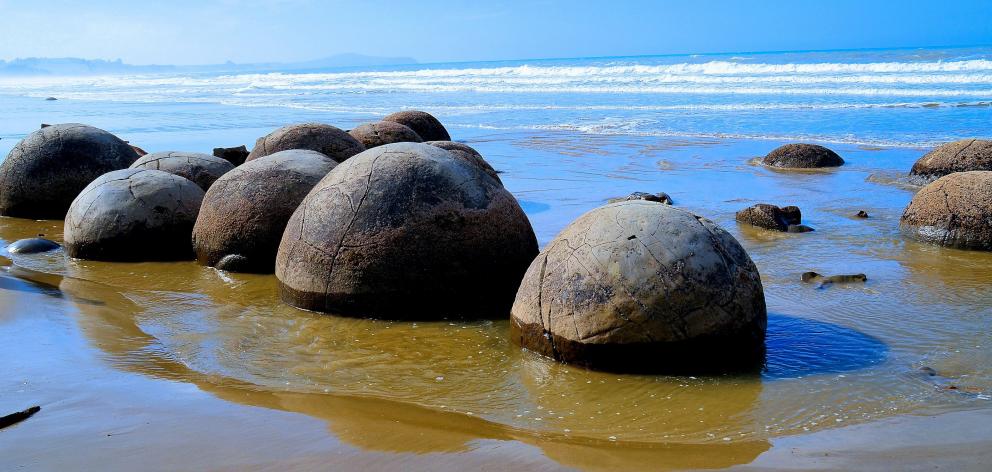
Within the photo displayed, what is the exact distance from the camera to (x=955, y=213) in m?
9.58

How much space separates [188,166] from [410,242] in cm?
524

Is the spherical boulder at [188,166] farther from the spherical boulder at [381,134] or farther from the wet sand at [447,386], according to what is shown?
the spherical boulder at [381,134]

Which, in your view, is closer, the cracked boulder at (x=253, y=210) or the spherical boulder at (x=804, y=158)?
the cracked boulder at (x=253, y=210)

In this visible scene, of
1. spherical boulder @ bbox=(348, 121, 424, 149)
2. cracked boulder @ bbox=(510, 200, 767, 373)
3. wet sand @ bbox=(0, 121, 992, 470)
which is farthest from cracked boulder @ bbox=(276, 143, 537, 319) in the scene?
spherical boulder @ bbox=(348, 121, 424, 149)

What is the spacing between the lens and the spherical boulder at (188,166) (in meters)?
10.8

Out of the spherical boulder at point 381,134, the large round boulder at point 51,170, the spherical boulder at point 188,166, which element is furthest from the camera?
the spherical boulder at point 381,134

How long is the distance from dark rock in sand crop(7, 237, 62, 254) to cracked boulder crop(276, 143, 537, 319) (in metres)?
4.31

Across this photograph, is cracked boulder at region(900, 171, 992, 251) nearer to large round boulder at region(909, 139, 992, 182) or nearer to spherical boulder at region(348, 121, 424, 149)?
large round boulder at region(909, 139, 992, 182)

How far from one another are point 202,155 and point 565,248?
268 inches

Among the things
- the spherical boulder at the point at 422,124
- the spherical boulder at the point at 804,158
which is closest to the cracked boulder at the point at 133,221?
the spherical boulder at the point at 422,124

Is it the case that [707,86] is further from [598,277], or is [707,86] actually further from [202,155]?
[598,277]

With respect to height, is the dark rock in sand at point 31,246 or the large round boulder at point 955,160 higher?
the large round boulder at point 955,160

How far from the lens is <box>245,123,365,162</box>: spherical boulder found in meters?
11.3

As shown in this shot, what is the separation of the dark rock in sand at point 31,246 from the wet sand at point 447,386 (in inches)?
34.4
